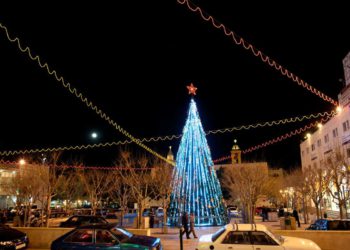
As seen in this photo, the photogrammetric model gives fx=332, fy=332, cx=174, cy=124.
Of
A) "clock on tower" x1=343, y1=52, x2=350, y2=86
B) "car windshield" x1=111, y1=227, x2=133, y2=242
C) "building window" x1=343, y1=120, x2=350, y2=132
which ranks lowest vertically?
"car windshield" x1=111, y1=227, x2=133, y2=242

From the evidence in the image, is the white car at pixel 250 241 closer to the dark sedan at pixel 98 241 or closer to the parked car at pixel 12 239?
the dark sedan at pixel 98 241

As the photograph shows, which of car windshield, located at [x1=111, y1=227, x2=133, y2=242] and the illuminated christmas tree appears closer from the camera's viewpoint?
car windshield, located at [x1=111, y1=227, x2=133, y2=242]

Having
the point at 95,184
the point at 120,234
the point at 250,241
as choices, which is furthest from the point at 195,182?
the point at 250,241

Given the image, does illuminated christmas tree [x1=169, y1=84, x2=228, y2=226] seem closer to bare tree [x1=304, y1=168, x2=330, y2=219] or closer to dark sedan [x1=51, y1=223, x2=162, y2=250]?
bare tree [x1=304, y1=168, x2=330, y2=219]

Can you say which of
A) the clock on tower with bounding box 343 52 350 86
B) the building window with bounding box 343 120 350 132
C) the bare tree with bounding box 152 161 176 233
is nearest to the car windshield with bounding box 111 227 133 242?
the bare tree with bounding box 152 161 176 233

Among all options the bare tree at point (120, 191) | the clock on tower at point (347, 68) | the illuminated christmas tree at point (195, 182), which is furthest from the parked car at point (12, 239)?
the clock on tower at point (347, 68)

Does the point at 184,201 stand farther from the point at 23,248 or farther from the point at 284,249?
the point at 284,249

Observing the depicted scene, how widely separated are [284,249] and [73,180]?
3663 cm

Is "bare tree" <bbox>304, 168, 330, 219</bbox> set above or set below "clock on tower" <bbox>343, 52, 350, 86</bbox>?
below

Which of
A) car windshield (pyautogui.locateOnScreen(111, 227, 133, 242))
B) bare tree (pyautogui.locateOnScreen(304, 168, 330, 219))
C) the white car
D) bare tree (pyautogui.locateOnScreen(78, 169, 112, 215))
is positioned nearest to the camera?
the white car

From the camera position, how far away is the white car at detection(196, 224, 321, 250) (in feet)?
33.0

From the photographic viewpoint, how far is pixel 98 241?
36.2ft

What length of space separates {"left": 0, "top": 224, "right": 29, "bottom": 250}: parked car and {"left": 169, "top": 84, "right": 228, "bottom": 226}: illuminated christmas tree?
44.1ft

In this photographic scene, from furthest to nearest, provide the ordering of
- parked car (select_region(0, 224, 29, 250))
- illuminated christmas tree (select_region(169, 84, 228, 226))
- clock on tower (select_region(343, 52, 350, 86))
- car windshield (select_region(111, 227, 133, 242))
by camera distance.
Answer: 1. clock on tower (select_region(343, 52, 350, 86))
2. illuminated christmas tree (select_region(169, 84, 228, 226))
3. parked car (select_region(0, 224, 29, 250))
4. car windshield (select_region(111, 227, 133, 242))
